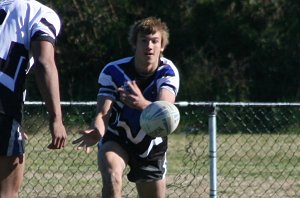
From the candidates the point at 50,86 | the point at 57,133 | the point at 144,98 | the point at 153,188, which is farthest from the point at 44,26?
the point at 153,188

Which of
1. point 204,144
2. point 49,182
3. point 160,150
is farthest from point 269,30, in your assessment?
point 160,150

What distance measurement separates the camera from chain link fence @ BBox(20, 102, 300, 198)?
1000 centimetres

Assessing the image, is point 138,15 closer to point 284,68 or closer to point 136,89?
point 284,68

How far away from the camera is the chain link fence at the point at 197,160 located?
394 inches

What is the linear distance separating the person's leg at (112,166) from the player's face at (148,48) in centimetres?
65

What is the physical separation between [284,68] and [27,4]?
15.9 m

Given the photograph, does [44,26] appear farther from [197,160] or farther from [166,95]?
[197,160]

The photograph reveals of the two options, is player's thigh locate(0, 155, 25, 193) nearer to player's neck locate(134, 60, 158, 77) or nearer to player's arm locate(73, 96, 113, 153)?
player's arm locate(73, 96, 113, 153)

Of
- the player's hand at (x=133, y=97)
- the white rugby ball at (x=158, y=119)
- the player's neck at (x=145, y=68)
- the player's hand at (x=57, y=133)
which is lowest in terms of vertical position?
the player's hand at (x=57, y=133)

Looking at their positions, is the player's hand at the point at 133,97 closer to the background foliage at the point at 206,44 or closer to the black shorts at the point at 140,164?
the black shorts at the point at 140,164

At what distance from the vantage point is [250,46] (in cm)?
2130

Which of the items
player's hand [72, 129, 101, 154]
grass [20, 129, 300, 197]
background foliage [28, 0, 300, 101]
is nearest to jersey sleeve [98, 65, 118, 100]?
player's hand [72, 129, 101, 154]

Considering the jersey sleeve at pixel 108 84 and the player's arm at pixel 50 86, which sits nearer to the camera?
the player's arm at pixel 50 86

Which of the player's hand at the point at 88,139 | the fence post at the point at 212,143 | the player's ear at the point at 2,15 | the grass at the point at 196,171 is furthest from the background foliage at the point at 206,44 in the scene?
the player's ear at the point at 2,15
